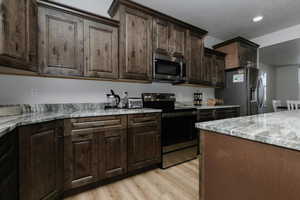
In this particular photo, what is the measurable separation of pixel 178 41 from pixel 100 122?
1.99 meters

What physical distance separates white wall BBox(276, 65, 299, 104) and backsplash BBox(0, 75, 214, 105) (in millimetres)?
7428

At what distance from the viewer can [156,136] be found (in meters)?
2.15

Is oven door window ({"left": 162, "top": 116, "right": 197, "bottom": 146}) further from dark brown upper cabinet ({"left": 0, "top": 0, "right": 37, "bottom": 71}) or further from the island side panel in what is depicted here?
dark brown upper cabinet ({"left": 0, "top": 0, "right": 37, "bottom": 71})

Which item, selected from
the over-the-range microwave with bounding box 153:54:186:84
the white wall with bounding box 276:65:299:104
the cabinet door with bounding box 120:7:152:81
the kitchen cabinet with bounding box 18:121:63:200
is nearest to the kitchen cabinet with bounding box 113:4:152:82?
the cabinet door with bounding box 120:7:152:81

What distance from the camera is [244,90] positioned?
10.7 ft

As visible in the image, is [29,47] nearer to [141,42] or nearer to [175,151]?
[141,42]

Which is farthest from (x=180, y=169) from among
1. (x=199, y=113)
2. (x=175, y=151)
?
(x=199, y=113)

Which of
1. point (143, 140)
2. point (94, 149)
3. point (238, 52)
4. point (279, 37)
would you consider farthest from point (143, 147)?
point (279, 37)

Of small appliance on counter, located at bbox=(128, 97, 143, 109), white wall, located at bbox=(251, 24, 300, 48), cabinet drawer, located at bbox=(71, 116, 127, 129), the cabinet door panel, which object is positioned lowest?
the cabinet door panel

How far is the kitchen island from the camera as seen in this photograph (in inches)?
26.8

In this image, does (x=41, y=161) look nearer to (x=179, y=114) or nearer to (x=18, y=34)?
(x=18, y=34)

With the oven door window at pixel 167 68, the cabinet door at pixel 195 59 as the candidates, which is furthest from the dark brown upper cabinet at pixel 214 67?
the oven door window at pixel 167 68

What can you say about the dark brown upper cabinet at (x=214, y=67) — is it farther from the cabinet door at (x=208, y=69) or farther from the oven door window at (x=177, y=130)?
the oven door window at (x=177, y=130)

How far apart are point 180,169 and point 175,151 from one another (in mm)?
270
